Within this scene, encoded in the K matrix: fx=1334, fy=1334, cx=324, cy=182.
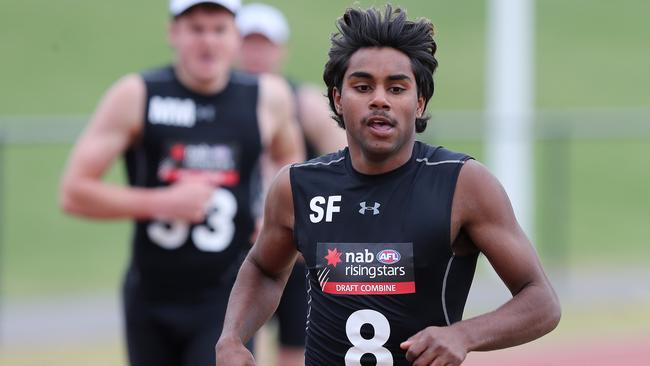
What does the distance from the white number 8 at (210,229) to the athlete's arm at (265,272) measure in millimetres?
1916

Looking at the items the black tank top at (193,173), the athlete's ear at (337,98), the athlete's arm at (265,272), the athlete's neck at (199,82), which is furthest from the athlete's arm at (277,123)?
the athlete's ear at (337,98)

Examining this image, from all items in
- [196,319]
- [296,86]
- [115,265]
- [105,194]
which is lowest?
[115,265]

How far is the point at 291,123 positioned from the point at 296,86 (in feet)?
2.91

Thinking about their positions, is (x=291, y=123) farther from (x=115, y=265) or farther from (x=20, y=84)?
(x=20, y=84)

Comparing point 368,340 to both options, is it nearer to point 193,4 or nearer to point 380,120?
point 380,120

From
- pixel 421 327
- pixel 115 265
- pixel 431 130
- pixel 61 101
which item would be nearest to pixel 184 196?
pixel 421 327

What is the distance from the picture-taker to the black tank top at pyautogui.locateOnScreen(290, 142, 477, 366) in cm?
429

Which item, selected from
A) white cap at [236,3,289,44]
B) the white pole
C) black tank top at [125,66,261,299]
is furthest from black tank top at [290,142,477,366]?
the white pole

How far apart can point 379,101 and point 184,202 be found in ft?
8.20

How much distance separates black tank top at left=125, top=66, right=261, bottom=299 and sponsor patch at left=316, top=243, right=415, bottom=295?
2.32 metres

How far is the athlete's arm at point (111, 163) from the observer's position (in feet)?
21.5

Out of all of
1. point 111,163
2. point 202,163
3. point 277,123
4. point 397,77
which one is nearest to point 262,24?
point 277,123

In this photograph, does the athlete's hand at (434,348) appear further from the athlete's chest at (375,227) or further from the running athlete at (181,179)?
the running athlete at (181,179)

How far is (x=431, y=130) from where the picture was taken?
15336 mm
